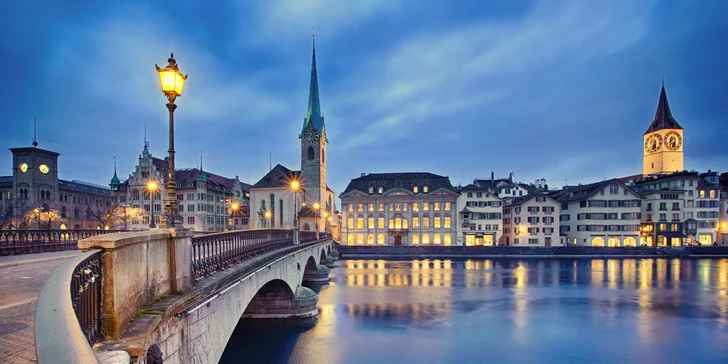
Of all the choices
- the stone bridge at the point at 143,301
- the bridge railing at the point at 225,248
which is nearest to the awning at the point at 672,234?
the bridge railing at the point at 225,248

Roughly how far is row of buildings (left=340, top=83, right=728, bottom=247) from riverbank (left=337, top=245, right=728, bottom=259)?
3.96m

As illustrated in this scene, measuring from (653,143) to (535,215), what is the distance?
2035 inches

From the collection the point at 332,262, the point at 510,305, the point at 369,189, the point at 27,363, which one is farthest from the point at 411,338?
the point at 369,189

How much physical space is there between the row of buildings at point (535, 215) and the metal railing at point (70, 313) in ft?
226

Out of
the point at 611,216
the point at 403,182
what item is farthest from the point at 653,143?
the point at 403,182

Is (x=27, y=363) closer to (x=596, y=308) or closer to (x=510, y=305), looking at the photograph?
(x=510, y=305)

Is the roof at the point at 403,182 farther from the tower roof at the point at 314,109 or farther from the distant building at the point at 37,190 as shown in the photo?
the distant building at the point at 37,190

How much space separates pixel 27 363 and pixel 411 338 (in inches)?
817

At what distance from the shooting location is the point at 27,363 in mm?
3777

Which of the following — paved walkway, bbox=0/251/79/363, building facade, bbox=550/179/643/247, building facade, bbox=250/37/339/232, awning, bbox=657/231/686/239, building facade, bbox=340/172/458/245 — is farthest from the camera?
building facade, bbox=340/172/458/245

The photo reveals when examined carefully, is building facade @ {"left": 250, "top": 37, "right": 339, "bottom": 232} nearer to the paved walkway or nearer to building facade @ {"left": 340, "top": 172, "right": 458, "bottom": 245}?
building facade @ {"left": 340, "top": 172, "right": 458, "bottom": 245}

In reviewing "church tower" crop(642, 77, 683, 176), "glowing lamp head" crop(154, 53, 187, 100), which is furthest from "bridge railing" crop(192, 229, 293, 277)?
"church tower" crop(642, 77, 683, 176)

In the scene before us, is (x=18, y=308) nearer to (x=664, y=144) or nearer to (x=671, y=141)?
(x=664, y=144)

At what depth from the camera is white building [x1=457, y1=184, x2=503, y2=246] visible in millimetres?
71688
